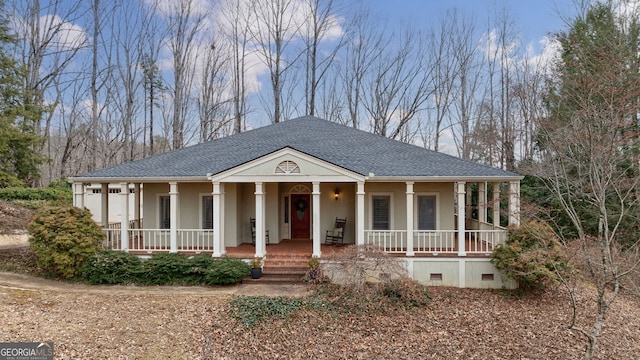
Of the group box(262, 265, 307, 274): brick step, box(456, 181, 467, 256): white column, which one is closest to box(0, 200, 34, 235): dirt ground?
box(262, 265, 307, 274): brick step

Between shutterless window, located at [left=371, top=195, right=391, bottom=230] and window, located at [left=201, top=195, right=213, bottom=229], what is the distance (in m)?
6.62

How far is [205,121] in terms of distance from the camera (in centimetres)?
2788

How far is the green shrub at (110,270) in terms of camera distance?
10297 millimetres

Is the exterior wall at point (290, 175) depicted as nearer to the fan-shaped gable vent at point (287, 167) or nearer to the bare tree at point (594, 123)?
the fan-shaped gable vent at point (287, 167)

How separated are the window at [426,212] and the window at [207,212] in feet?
27.7

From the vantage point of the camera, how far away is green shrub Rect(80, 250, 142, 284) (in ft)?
33.8

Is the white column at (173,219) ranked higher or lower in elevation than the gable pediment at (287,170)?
lower

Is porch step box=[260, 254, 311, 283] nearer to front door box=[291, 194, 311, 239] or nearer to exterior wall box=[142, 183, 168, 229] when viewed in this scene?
front door box=[291, 194, 311, 239]

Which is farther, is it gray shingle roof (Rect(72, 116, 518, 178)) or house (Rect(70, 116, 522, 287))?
gray shingle roof (Rect(72, 116, 518, 178))

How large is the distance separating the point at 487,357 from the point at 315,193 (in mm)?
6519

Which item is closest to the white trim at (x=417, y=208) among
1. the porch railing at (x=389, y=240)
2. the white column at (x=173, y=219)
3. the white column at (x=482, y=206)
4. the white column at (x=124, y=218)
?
the porch railing at (x=389, y=240)

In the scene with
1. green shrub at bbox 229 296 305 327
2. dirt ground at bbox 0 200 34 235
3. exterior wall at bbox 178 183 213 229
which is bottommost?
green shrub at bbox 229 296 305 327

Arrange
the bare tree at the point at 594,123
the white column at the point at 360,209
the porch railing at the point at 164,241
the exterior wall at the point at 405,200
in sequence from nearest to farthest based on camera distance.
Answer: the bare tree at the point at 594,123 → the white column at the point at 360,209 → the porch railing at the point at 164,241 → the exterior wall at the point at 405,200

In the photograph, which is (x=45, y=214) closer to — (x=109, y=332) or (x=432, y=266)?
(x=109, y=332)
